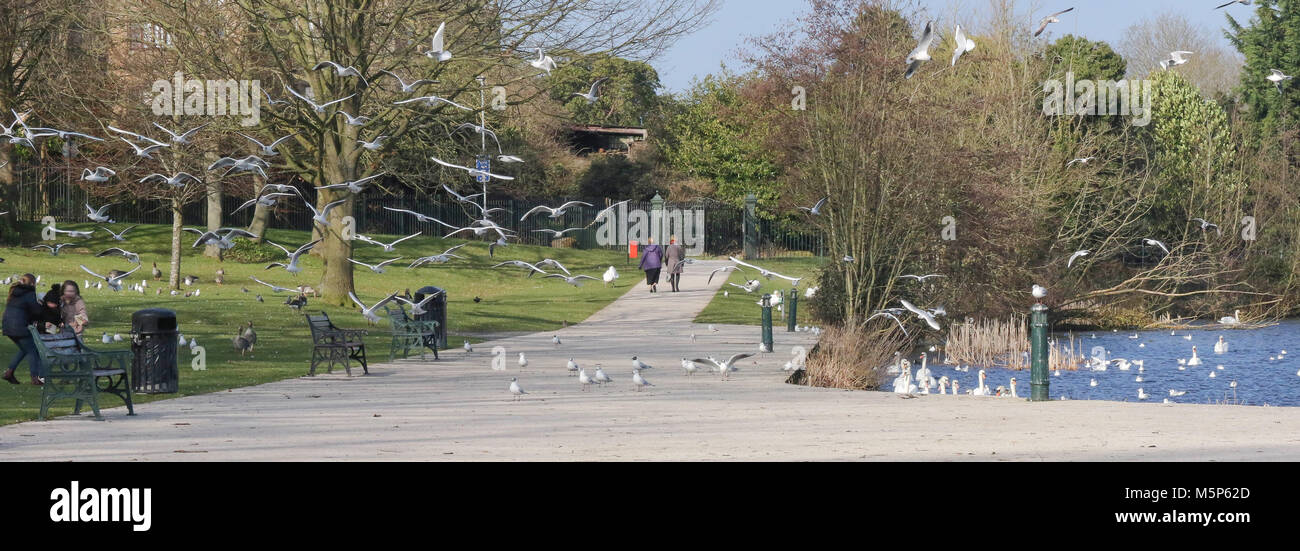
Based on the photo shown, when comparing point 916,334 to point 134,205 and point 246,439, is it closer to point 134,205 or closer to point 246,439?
point 246,439

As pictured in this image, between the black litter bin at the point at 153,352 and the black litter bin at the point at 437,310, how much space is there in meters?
6.95

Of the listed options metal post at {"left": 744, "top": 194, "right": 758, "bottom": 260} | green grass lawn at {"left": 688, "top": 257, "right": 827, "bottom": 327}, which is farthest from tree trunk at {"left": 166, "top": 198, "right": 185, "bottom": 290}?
metal post at {"left": 744, "top": 194, "right": 758, "bottom": 260}

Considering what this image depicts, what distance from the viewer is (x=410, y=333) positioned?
20.4 meters

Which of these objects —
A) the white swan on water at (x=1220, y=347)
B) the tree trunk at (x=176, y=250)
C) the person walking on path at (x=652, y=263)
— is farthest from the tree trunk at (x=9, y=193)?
the white swan on water at (x=1220, y=347)

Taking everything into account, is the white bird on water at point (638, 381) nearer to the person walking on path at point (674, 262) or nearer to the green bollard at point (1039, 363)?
the green bollard at point (1039, 363)

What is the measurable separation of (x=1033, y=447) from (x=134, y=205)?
4827 centimetres

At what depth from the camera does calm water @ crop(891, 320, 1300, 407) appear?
21094 mm

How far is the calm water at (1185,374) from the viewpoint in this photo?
21094mm

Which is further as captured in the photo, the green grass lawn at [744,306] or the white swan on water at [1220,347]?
the green grass lawn at [744,306]

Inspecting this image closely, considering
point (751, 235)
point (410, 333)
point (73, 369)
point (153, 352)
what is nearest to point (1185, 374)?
point (410, 333)

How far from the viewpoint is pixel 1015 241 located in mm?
29375

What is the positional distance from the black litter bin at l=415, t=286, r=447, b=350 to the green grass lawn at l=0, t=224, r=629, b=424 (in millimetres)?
938

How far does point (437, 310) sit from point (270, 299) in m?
10.5

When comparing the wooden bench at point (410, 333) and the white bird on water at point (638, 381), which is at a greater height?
the wooden bench at point (410, 333)
